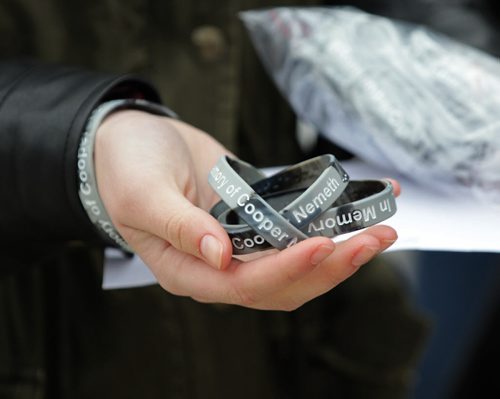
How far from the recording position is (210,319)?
0.82 metres

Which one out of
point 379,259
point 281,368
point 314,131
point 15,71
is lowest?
point 281,368

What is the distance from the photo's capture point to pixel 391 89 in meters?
0.73

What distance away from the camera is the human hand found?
0.46 metres

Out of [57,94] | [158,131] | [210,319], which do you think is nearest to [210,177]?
[158,131]

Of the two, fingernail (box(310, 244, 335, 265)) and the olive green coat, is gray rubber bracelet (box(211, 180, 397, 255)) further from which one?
the olive green coat

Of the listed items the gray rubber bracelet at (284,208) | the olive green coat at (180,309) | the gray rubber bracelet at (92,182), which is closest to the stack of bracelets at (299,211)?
the gray rubber bracelet at (284,208)

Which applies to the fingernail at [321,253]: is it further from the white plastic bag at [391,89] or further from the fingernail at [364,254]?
the white plastic bag at [391,89]

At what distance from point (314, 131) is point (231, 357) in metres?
0.31

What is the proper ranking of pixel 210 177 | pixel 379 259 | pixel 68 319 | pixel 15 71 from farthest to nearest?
pixel 379 259 < pixel 68 319 < pixel 15 71 < pixel 210 177

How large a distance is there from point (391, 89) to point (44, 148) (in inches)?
14.8

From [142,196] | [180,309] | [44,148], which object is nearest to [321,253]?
[142,196]

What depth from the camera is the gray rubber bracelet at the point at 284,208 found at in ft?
1.61

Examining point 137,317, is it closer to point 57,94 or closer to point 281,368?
point 281,368

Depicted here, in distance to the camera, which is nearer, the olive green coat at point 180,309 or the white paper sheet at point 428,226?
the white paper sheet at point 428,226
